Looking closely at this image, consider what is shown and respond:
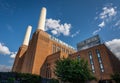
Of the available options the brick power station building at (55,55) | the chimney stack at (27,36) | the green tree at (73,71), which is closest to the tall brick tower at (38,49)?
the brick power station building at (55,55)

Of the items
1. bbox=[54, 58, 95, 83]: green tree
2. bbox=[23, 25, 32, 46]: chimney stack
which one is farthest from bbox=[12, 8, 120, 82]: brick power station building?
bbox=[54, 58, 95, 83]: green tree

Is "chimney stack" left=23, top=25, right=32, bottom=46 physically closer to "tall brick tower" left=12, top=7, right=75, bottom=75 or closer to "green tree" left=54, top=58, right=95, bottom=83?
"tall brick tower" left=12, top=7, right=75, bottom=75

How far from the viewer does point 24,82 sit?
990 inches

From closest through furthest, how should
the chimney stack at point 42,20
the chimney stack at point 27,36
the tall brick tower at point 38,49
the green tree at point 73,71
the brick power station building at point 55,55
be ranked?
the green tree at point 73,71 < the brick power station building at point 55,55 < the tall brick tower at point 38,49 < the chimney stack at point 42,20 < the chimney stack at point 27,36

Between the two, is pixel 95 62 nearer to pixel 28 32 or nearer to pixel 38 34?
pixel 38 34

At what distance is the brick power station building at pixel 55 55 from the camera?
34156 mm

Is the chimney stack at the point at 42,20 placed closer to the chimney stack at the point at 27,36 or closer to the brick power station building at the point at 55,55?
the brick power station building at the point at 55,55

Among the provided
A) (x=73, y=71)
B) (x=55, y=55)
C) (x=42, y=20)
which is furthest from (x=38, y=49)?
(x=73, y=71)

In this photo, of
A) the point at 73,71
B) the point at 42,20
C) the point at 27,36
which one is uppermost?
the point at 42,20

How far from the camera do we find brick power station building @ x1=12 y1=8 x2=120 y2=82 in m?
34.2

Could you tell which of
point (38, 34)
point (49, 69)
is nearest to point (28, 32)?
point (38, 34)

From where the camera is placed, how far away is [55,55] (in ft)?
147

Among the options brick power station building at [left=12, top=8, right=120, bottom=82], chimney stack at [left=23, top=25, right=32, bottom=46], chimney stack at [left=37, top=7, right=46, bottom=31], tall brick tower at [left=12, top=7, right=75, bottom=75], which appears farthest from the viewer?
chimney stack at [left=23, top=25, right=32, bottom=46]

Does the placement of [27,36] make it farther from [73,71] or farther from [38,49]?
[73,71]
